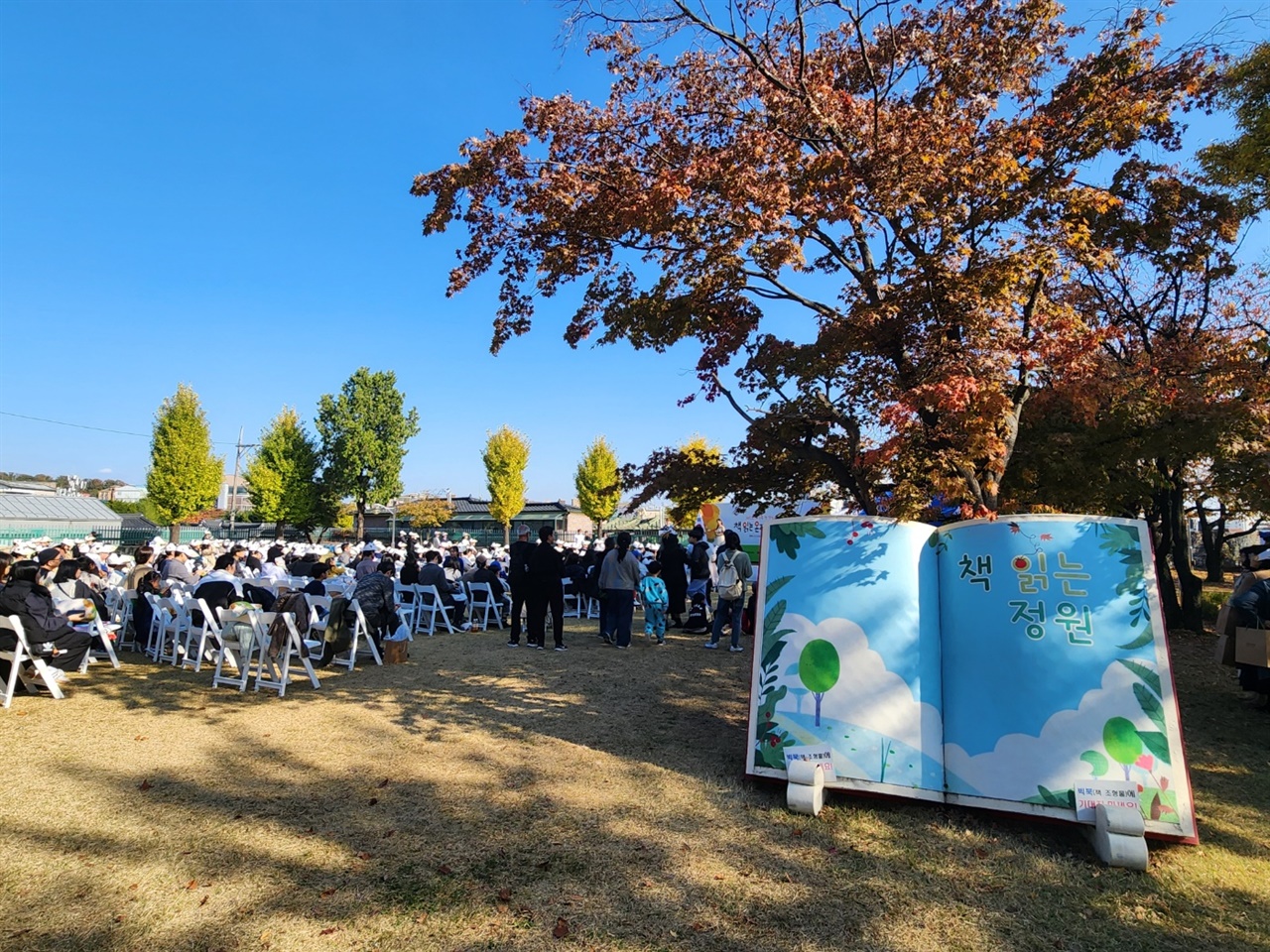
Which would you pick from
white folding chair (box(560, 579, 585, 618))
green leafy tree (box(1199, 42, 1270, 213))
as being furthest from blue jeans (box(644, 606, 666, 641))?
green leafy tree (box(1199, 42, 1270, 213))

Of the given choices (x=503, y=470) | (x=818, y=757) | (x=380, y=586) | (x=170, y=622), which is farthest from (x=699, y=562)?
(x=503, y=470)

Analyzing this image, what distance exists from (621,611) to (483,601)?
386 cm

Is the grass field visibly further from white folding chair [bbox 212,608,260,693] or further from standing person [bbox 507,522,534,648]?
standing person [bbox 507,522,534,648]

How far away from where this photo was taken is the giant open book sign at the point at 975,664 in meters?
3.63

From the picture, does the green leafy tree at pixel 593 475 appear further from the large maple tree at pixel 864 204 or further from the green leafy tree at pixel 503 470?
the large maple tree at pixel 864 204

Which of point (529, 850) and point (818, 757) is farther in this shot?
point (818, 757)

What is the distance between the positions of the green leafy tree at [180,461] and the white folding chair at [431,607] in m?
31.4

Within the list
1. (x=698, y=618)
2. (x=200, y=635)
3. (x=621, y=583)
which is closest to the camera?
(x=200, y=635)

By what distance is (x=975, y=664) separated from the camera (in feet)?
13.0

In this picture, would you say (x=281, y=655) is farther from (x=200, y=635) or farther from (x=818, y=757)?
(x=818, y=757)

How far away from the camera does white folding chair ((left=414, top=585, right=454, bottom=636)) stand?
11062 mm

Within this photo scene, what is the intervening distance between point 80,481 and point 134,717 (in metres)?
94.4

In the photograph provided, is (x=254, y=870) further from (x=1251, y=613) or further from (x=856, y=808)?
(x=1251, y=613)

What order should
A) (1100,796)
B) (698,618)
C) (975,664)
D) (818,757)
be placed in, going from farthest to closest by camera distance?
(698,618)
(818,757)
(975,664)
(1100,796)
